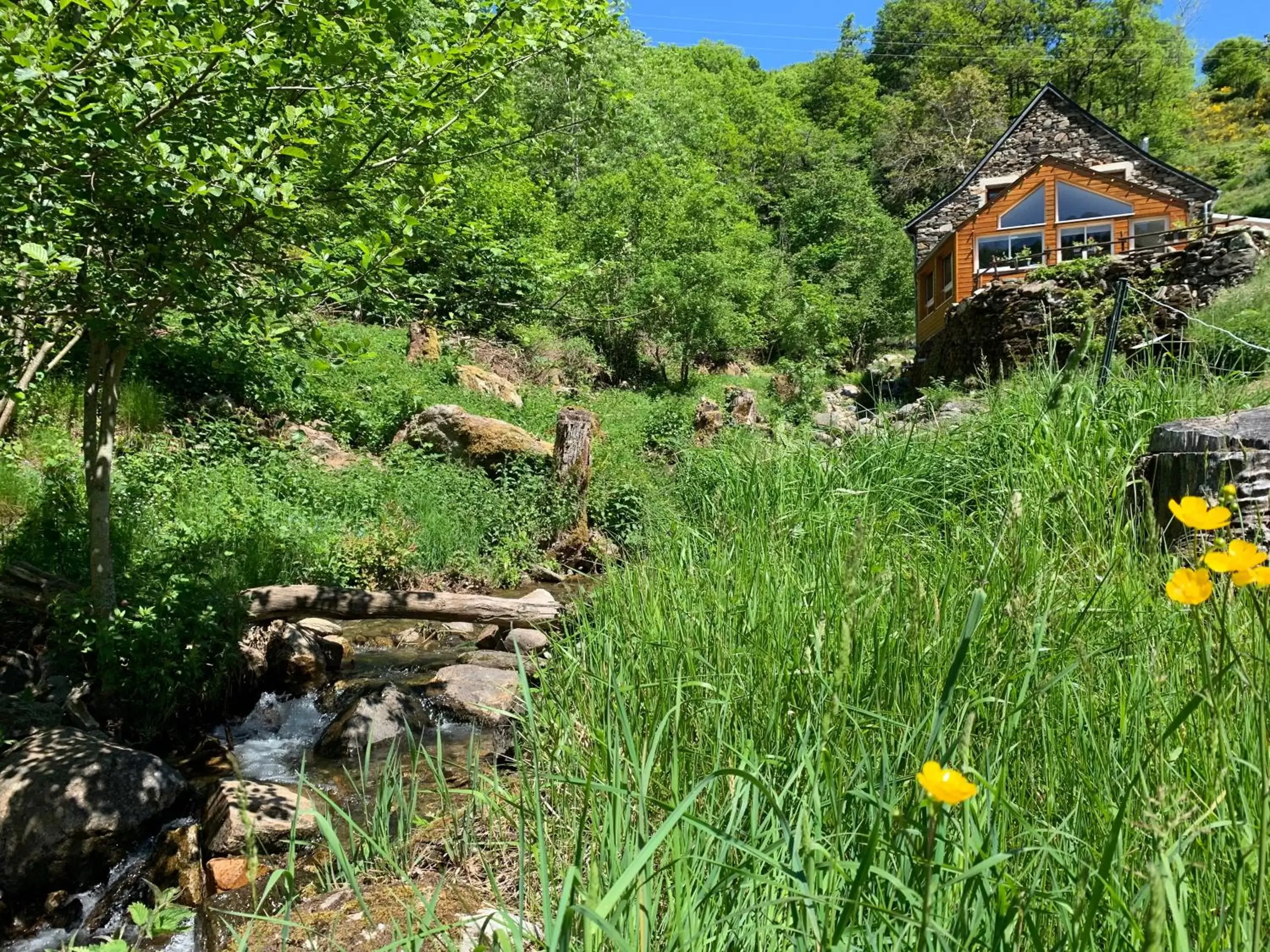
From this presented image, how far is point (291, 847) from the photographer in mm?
1536

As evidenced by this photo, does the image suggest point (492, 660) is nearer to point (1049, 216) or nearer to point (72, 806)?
point (72, 806)

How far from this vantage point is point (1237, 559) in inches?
38.2

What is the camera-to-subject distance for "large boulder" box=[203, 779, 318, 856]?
3734mm

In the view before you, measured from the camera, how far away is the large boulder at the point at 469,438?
11359mm

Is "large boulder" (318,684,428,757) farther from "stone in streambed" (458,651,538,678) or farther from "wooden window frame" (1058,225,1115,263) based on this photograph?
"wooden window frame" (1058,225,1115,263)

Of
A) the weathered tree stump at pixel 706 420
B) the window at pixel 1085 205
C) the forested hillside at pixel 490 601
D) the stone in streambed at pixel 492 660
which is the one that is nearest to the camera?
the forested hillside at pixel 490 601

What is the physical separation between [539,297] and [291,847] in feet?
58.7

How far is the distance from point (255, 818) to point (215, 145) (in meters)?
3.15

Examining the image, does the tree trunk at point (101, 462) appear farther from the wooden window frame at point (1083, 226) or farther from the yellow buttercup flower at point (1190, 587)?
the wooden window frame at point (1083, 226)

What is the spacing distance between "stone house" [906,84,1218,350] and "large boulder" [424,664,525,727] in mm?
19490

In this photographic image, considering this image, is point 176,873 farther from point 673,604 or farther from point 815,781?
point 815,781

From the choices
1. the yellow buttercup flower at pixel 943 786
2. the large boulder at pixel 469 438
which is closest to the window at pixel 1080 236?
the large boulder at pixel 469 438

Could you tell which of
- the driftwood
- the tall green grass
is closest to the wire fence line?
the tall green grass

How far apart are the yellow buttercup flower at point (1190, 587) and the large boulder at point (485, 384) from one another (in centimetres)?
1441
